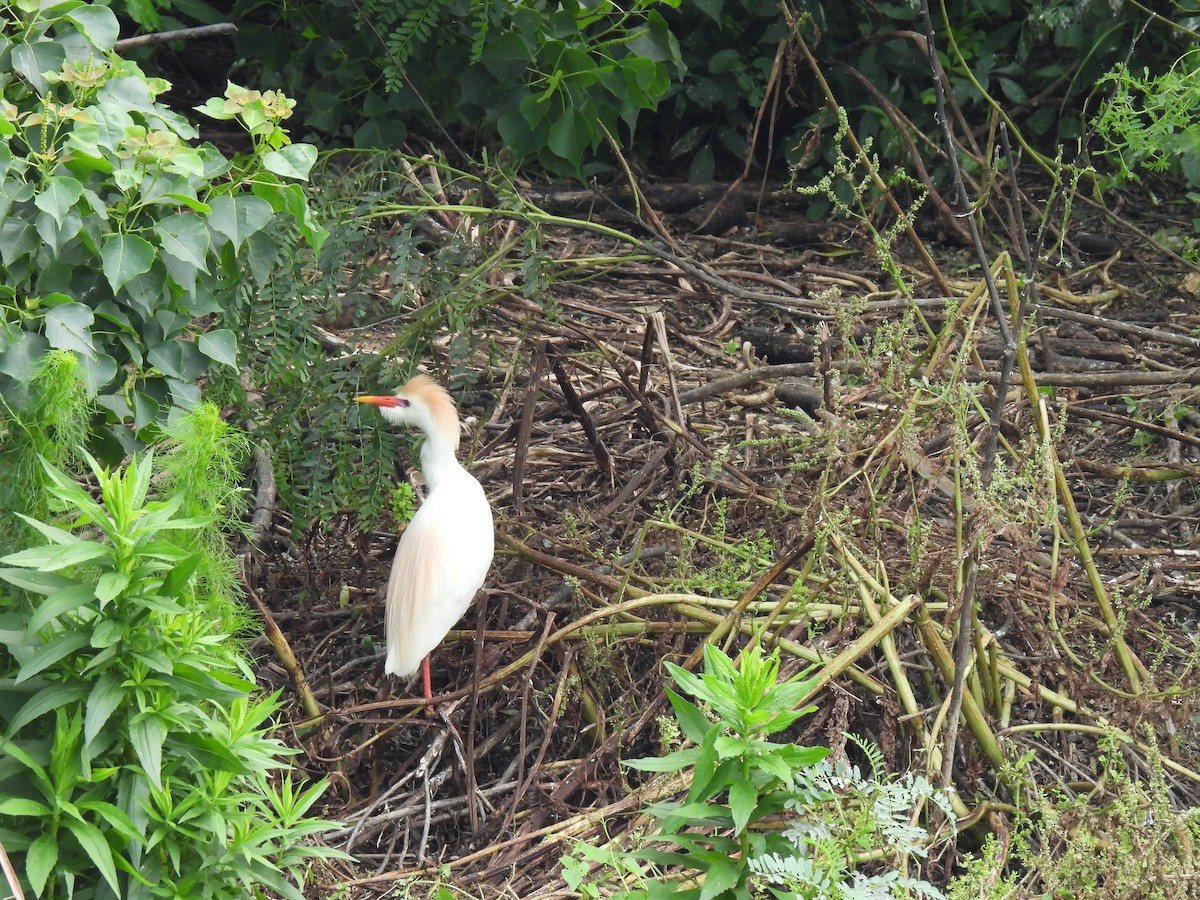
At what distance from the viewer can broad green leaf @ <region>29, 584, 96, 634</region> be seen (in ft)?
5.30

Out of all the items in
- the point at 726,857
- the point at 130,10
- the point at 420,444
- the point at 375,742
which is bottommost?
the point at 375,742

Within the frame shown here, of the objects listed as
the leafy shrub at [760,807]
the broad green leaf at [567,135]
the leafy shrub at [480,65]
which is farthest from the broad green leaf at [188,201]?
the broad green leaf at [567,135]

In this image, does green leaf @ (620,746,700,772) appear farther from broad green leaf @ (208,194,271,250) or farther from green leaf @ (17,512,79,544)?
broad green leaf @ (208,194,271,250)

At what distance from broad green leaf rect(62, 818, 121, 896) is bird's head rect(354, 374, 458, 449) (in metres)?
1.38

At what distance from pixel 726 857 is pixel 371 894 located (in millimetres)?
853

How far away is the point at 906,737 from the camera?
231 cm

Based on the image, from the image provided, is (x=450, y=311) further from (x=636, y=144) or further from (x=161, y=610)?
(x=636, y=144)

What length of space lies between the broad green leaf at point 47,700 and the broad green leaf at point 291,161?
92 centimetres

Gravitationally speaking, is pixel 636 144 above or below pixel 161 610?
below

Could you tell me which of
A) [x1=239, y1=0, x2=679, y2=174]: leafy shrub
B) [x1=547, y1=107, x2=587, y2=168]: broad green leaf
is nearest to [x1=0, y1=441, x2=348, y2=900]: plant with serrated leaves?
[x1=239, y1=0, x2=679, y2=174]: leafy shrub

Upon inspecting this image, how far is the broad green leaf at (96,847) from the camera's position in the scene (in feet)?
5.36

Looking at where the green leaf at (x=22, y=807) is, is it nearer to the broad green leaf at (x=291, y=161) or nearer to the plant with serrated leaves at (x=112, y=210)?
the plant with serrated leaves at (x=112, y=210)

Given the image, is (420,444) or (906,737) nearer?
(906,737)

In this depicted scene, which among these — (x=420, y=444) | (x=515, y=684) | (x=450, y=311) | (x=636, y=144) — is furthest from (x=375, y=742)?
(x=636, y=144)
